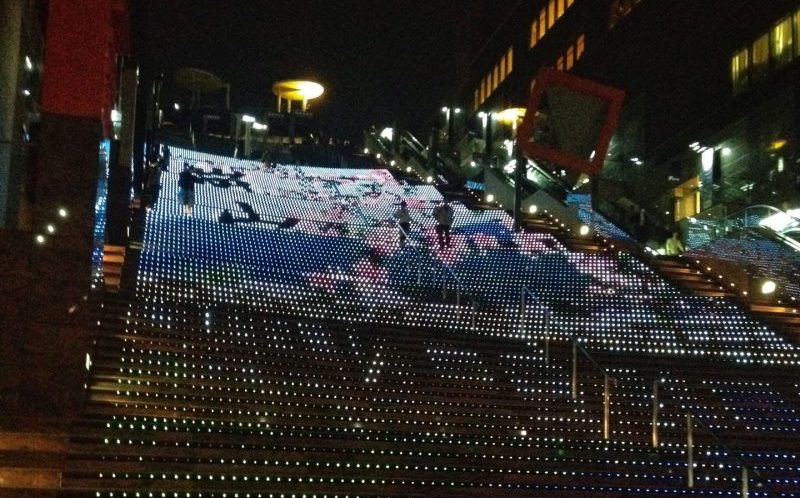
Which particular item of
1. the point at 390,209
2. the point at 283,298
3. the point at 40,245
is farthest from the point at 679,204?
the point at 40,245

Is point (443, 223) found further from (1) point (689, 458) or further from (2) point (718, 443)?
(1) point (689, 458)

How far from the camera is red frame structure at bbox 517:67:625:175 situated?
14883 millimetres

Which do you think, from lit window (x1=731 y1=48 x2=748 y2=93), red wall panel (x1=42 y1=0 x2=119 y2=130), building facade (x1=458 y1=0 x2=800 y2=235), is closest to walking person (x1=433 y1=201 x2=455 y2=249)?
building facade (x1=458 y1=0 x2=800 y2=235)

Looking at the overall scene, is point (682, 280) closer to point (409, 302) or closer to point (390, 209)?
point (409, 302)

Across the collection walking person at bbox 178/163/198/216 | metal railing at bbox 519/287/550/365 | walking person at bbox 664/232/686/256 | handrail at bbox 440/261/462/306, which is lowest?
metal railing at bbox 519/287/550/365

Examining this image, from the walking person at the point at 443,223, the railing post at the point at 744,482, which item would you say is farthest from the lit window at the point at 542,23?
the railing post at the point at 744,482

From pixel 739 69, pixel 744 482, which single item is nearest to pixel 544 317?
pixel 744 482

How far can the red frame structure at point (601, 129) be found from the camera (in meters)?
14.9

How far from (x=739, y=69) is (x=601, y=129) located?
37.5ft

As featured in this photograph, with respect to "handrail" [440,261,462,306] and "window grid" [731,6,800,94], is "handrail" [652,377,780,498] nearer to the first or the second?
"handrail" [440,261,462,306]

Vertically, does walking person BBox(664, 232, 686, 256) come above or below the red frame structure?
below

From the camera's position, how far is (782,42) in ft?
74.0

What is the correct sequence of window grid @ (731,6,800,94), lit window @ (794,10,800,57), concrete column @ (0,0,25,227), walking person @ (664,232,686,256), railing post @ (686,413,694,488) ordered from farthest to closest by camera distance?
window grid @ (731,6,800,94), lit window @ (794,10,800,57), walking person @ (664,232,686,256), concrete column @ (0,0,25,227), railing post @ (686,413,694,488)

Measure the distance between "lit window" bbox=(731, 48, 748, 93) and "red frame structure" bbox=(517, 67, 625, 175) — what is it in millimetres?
10615
